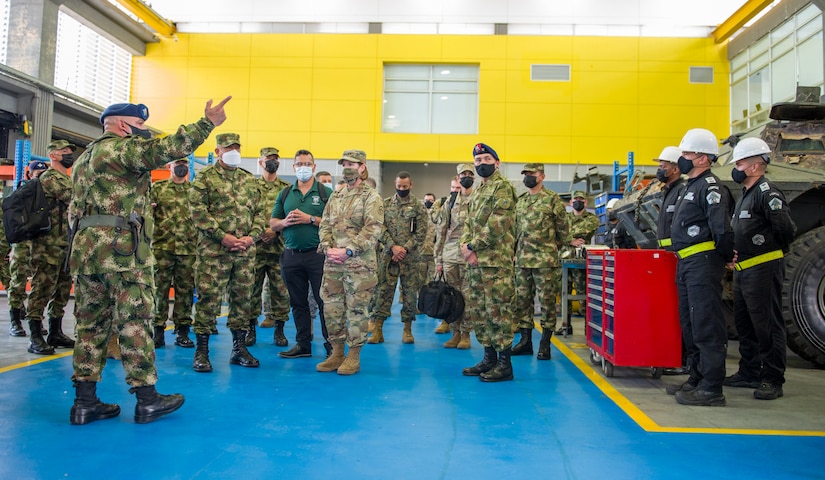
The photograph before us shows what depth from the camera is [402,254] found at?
249 inches

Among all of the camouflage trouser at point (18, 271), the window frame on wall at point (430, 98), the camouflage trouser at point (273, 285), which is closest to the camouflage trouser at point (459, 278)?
the camouflage trouser at point (273, 285)

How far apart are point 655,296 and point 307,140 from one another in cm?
1552

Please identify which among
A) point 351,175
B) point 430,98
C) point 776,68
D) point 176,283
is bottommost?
point 176,283

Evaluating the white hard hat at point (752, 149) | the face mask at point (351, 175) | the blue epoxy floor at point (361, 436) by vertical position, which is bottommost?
the blue epoxy floor at point (361, 436)

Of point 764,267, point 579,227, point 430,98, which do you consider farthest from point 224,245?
point 430,98

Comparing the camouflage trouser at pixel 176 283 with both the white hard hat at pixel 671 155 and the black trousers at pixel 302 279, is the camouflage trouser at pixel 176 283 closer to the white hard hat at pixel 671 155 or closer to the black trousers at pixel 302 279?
the black trousers at pixel 302 279

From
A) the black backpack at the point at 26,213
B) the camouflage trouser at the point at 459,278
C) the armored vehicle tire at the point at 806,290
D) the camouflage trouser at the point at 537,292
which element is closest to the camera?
the armored vehicle tire at the point at 806,290

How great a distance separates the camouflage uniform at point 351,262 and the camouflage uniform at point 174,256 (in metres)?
1.66

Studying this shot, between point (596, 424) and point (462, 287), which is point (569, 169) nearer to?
point (462, 287)

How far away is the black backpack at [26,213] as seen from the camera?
488 centimetres

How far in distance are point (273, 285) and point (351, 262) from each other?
176 centimetres

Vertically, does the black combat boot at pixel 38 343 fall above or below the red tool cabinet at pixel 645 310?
below

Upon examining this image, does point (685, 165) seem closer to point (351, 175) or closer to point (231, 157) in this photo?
point (351, 175)

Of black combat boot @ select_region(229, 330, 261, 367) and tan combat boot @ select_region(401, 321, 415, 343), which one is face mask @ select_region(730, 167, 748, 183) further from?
black combat boot @ select_region(229, 330, 261, 367)
